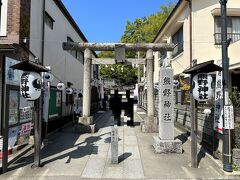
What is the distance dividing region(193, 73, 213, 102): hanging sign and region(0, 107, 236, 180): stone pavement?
2.42 metres

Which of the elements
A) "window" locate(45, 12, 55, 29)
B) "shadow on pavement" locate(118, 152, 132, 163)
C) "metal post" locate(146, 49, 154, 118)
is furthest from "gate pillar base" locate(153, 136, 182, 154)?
"window" locate(45, 12, 55, 29)

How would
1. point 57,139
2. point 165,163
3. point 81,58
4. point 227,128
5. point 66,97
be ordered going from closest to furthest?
point 227,128, point 165,163, point 57,139, point 66,97, point 81,58

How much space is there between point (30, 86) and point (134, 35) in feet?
126

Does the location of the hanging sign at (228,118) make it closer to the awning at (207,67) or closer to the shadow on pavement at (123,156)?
the awning at (207,67)

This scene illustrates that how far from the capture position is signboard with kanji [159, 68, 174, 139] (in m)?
10.2

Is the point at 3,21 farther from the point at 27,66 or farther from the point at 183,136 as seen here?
the point at 183,136

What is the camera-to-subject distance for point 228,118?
24.6 feet

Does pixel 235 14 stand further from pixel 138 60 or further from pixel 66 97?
pixel 66 97

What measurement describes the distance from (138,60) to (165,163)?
8.09m

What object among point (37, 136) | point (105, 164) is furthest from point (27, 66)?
point (105, 164)

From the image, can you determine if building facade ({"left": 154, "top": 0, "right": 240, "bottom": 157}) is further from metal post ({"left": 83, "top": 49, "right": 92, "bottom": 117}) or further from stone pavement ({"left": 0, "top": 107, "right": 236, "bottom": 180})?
stone pavement ({"left": 0, "top": 107, "right": 236, "bottom": 180})

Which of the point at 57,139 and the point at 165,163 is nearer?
the point at 165,163

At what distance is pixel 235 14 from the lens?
1559 cm

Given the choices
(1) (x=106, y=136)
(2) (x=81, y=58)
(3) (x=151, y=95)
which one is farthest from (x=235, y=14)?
(2) (x=81, y=58)
